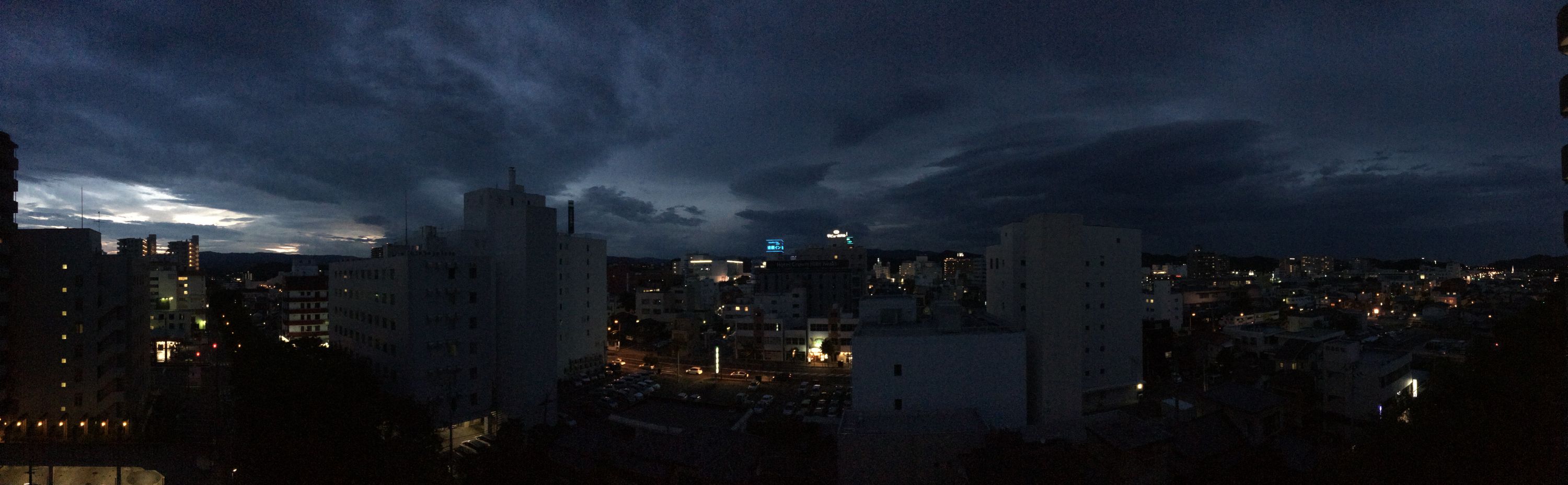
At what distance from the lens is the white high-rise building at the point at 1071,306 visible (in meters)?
19.8

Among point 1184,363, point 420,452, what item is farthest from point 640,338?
point 1184,363

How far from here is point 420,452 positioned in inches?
580

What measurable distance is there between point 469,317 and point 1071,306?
20.5m

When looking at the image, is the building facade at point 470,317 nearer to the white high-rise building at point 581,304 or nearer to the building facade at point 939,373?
the white high-rise building at point 581,304

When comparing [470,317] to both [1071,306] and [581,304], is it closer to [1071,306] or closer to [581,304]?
[581,304]

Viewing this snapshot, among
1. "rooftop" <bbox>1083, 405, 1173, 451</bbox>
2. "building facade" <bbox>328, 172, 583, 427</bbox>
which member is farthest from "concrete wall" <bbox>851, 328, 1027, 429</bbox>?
"building facade" <bbox>328, 172, 583, 427</bbox>

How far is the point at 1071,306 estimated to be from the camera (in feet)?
65.0

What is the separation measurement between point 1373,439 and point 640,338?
4274 cm

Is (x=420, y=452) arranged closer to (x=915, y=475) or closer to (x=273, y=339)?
(x=915, y=475)

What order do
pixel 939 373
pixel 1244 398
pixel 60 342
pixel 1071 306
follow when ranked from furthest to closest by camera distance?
pixel 1071 306 < pixel 60 342 < pixel 1244 398 < pixel 939 373

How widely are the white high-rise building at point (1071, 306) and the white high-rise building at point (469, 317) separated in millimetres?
17508

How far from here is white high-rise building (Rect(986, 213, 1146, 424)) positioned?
1978cm

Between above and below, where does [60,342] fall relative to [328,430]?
above

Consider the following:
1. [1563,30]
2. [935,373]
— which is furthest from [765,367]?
[1563,30]
